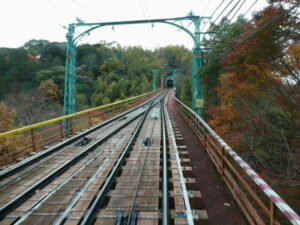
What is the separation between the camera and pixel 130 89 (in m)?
57.4

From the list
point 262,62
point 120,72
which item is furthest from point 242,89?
point 120,72

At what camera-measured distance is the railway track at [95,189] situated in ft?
11.9

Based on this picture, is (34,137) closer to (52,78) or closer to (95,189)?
(95,189)

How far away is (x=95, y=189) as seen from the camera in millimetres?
4586

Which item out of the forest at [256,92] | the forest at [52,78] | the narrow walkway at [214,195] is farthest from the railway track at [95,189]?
the forest at [52,78]

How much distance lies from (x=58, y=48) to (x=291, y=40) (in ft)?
213

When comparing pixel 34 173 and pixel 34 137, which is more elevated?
pixel 34 137

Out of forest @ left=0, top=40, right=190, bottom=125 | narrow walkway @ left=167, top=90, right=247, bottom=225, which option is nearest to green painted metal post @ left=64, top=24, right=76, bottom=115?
narrow walkway @ left=167, top=90, right=247, bottom=225

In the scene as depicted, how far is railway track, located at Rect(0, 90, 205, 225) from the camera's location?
3637mm

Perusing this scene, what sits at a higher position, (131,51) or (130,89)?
(131,51)

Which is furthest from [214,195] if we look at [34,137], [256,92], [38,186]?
[256,92]

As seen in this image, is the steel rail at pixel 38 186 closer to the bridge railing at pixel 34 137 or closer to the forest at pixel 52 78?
the bridge railing at pixel 34 137

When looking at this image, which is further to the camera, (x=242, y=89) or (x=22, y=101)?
(x=22, y=101)

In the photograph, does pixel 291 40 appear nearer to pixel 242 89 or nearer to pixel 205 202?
pixel 242 89
